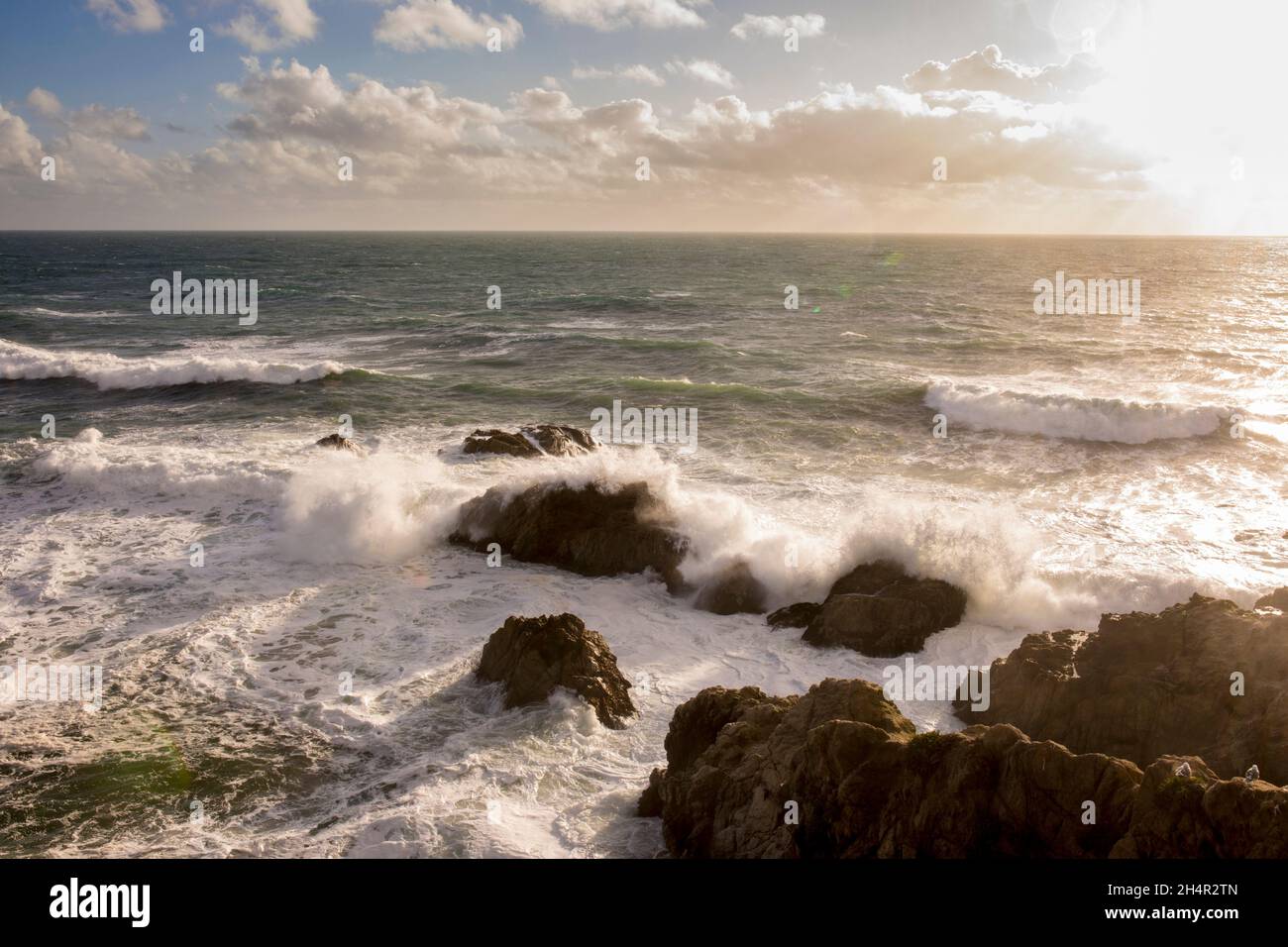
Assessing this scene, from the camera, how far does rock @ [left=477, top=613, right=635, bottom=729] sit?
1116 centimetres

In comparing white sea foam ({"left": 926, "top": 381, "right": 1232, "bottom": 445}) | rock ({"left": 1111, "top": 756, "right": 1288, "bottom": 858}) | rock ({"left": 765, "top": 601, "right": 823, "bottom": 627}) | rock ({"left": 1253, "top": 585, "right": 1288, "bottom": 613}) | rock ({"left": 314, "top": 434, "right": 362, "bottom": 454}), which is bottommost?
rock ({"left": 765, "top": 601, "right": 823, "bottom": 627})

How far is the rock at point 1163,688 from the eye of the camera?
28.7 feet

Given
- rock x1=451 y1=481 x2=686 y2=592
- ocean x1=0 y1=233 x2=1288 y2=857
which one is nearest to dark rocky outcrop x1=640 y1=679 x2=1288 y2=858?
ocean x1=0 y1=233 x2=1288 y2=857

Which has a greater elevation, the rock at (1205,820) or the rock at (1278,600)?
the rock at (1278,600)

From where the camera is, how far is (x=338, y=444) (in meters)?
23.8

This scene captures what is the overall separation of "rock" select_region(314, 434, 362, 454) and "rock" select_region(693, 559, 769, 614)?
1282 cm

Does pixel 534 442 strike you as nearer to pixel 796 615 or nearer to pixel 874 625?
pixel 796 615

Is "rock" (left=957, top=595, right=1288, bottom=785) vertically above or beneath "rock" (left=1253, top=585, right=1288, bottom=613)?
beneath

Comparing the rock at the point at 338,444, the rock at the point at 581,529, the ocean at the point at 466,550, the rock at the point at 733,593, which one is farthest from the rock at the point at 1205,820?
the rock at the point at 338,444

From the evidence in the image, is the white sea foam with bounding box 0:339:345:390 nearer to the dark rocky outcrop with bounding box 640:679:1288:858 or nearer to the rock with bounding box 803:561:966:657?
the rock with bounding box 803:561:966:657

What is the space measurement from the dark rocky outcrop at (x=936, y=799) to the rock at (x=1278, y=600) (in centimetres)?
571

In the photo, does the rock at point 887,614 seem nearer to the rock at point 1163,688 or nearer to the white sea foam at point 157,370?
the rock at point 1163,688

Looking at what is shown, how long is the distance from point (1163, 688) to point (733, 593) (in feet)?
22.9
